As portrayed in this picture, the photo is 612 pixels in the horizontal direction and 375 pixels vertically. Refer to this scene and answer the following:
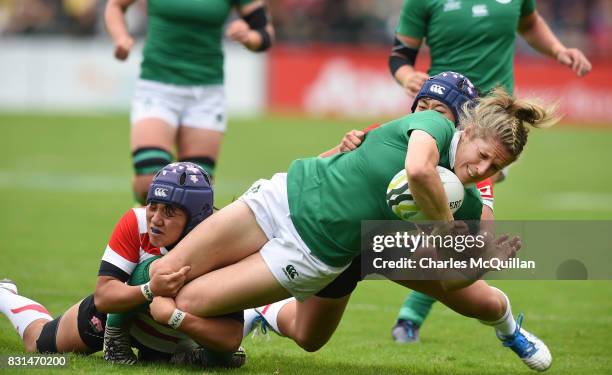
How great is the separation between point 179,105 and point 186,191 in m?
3.07

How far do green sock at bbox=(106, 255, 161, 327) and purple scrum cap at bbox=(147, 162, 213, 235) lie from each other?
0.93 ft

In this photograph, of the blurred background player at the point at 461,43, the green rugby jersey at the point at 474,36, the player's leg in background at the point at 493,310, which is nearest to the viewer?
the player's leg in background at the point at 493,310

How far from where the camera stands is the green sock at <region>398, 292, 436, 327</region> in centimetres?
718

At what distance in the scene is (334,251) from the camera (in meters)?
5.48

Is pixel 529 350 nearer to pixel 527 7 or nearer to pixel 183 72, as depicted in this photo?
pixel 527 7

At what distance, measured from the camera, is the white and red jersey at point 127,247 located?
5.67m

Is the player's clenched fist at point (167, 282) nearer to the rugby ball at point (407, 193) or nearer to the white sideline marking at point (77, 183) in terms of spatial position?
the rugby ball at point (407, 193)

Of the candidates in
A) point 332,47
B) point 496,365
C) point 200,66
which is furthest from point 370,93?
point 496,365

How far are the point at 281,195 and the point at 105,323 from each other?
3.93 feet

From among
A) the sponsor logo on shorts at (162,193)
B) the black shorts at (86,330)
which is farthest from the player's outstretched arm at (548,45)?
the black shorts at (86,330)

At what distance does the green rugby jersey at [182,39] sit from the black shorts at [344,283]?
3.27m

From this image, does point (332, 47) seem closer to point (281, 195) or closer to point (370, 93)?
point (370, 93)

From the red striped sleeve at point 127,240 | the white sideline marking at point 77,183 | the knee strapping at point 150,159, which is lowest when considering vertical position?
the white sideline marking at point 77,183

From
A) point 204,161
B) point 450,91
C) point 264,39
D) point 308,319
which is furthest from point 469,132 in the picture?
point 264,39
